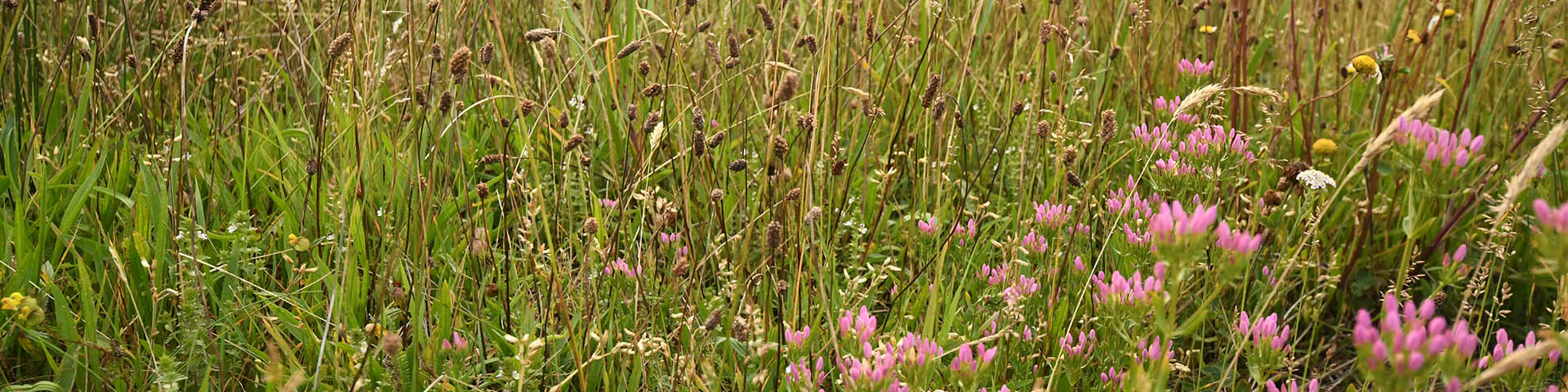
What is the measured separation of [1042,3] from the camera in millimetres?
3449

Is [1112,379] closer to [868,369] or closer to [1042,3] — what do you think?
[868,369]

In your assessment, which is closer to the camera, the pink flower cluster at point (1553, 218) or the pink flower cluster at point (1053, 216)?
the pink flower cluster at point (1553, 218)

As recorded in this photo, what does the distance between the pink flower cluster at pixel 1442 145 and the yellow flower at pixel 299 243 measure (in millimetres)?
1675

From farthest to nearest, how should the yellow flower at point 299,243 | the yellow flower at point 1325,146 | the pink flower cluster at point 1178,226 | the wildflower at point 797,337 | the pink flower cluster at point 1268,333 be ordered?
1. the yellow flower at point 1325,146
2. the yellow flower at point 299,243
3. the wildflower at point 797,337
4. the pink flower cluster at point 1268,333
5. the pink flower cluster at point 1178,226

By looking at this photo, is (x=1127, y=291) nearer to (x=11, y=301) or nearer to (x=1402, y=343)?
(x=1402, y=343)

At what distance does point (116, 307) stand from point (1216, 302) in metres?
1.99

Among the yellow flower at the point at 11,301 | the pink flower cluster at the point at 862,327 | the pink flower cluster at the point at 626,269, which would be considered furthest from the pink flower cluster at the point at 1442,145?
the yellow flower at the point at 11,301

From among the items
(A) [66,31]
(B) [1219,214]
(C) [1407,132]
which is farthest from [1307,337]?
(A) [66,31]

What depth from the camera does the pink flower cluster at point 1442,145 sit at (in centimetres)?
125

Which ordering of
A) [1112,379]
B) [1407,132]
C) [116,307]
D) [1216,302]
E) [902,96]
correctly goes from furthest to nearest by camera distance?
[902,96] < [1216,302] < [116,307] < [1112,379] < [1407,132]

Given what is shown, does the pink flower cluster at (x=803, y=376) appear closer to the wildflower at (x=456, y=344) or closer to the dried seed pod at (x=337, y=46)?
the wildflower at (x=456, y=344)

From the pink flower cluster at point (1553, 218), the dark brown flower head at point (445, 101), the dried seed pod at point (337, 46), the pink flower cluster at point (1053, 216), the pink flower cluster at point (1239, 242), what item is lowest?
the pink flower cluster at point (1053, 216)

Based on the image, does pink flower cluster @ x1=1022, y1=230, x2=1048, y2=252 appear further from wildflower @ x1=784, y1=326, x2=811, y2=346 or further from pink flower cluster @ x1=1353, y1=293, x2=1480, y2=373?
pink flower cluster @ x1=1353, y1=293, x2=1480, y2=373

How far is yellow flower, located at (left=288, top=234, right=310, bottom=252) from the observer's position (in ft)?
6.56
